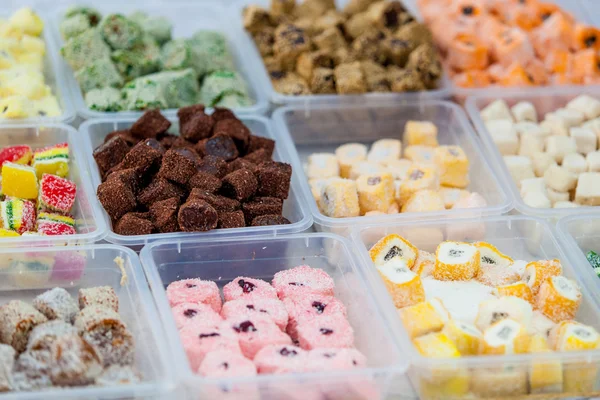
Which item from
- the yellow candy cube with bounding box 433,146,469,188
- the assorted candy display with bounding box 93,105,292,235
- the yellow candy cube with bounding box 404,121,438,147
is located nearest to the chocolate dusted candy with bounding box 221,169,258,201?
the assorted candy display with bounding box 93,105,292,235

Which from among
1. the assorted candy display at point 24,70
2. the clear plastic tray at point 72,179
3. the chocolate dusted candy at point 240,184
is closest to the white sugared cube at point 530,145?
the chocolate dusted candy at point 240,184

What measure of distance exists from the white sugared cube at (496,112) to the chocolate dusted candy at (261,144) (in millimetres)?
876

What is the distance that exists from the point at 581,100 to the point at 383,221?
1.18 metres

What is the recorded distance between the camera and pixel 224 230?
220 cm

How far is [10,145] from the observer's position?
2600mm

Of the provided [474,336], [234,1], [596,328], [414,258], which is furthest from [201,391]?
[234,1]

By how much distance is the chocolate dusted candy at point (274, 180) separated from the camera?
91.6 inches

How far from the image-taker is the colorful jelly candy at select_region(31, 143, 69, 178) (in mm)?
2432

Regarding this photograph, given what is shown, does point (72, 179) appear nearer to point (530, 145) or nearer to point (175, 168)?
point (175, 168)

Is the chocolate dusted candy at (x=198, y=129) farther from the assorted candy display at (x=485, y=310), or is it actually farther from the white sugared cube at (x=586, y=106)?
the white sugared cube at (x=586, y=106)

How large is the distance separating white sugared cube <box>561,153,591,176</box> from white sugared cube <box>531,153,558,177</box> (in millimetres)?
44

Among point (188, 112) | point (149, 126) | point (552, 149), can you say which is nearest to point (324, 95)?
point (188, 112)

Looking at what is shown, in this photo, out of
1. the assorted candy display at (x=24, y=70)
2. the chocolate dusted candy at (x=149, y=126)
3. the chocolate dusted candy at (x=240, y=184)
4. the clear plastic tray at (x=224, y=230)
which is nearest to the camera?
the clear plastic tray at (x=224, y=230)

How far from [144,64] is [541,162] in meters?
1.44
